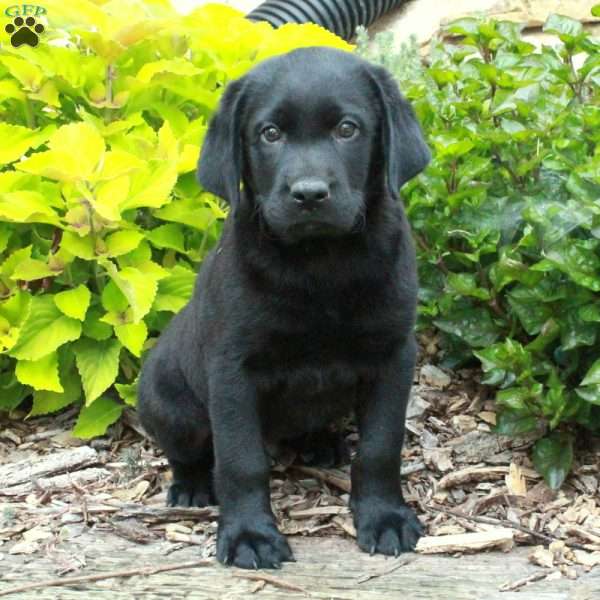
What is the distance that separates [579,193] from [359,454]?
112 cm

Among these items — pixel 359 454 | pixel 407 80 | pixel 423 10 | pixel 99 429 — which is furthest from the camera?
pixel 423 10

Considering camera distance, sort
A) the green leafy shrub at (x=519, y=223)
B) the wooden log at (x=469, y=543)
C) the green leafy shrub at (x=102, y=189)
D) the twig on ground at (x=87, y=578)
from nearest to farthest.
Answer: the twig on ground at (x=87, y=578)
the wooden log at (x=469, y=543)
the green leafy shrub at (x=519, y=223)
the green leafy shrub at (x=102, y=189)

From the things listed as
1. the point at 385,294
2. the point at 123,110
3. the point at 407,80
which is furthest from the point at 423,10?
the point at 385,294

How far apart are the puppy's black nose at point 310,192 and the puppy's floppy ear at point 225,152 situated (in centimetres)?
31

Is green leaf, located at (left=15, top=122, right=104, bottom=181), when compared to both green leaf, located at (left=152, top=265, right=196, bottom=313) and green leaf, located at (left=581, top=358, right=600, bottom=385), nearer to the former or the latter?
green leaf, located at (left=152, top=265, right=196, bottom=313)

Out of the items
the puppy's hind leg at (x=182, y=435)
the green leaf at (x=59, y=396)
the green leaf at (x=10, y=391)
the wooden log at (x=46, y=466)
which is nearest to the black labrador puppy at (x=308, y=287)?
the puppy's hind leg at (x=182, y=435)

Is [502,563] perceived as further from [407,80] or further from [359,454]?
[407,80]

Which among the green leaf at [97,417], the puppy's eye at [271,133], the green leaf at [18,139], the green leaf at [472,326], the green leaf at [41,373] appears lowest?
the green leaf at [97,417]

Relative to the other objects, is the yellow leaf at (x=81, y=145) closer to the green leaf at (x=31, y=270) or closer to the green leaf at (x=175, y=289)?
the green leaf at (x=31, y=270)

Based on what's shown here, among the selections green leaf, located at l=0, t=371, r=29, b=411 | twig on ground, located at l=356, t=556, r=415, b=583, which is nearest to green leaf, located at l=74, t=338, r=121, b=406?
green leaf, located at l=0, t=371, r=29, b=411

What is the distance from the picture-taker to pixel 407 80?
5.20 m

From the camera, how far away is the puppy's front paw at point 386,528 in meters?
3.46

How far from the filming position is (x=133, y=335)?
4.16m

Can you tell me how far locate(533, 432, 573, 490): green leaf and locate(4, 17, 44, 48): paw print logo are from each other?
2450mm
